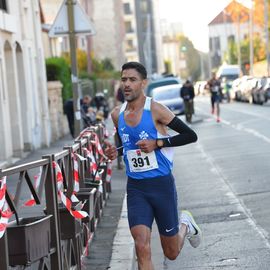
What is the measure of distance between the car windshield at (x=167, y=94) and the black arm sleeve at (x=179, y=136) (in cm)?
3422

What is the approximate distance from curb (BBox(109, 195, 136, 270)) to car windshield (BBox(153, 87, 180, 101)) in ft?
100

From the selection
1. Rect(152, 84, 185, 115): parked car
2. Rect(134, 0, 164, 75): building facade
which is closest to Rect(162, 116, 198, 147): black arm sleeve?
Rect(152, 84, 185, 115): parked car

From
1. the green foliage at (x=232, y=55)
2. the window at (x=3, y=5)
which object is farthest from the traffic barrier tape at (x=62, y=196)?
the green foliage at (x=232, y=55)

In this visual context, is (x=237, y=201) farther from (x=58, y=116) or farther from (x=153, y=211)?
(x=58, y=116)

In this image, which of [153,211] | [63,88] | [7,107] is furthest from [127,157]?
[63,88]

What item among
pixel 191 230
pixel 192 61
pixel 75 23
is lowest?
pixel 192 61

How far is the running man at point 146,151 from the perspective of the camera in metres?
7.24

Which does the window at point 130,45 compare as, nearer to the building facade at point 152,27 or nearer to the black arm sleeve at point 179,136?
the building facade at point 152,27

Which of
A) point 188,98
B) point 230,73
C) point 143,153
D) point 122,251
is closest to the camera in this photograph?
point 143,153

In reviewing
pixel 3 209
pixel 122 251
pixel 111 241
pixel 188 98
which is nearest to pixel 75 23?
pixel 111 241

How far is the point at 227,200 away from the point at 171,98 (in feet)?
95.1

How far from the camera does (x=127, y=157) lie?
7363 mm

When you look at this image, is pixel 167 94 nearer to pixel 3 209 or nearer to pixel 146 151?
pixel 146 151

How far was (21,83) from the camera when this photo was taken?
2833 centimetres
